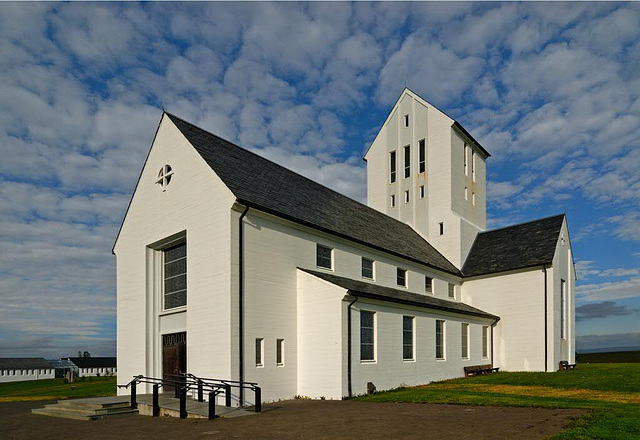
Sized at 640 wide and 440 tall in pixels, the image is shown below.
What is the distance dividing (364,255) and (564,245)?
17023 mm

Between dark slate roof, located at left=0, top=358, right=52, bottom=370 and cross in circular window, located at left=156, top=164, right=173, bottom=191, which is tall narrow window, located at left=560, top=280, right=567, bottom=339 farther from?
dark slate roof, located at left=0, top=358, right=52, bottom=370

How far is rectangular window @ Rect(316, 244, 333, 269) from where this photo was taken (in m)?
23.6

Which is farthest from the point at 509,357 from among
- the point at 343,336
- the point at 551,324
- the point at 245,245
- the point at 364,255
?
the point at 245,245

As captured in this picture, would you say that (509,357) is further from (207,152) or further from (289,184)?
(207,152)

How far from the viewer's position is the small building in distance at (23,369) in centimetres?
10800

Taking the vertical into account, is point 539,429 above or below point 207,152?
below

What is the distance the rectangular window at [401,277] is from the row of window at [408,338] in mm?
3027

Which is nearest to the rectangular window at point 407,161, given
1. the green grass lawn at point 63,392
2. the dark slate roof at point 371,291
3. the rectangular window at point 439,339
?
the dark slate roof at point 371,291

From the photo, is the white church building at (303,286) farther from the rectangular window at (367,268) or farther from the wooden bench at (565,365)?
the wooden bench at (565,365)

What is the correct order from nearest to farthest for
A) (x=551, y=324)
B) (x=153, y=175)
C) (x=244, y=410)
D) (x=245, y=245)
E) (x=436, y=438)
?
(x=436, y=438) < (x=244, y=410) < (x=245, y=245) < (x=153, y=175) < (x=551, y=324)

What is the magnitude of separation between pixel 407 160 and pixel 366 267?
1588cm

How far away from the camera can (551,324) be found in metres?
31.2

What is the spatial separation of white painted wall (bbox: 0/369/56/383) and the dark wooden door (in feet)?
345

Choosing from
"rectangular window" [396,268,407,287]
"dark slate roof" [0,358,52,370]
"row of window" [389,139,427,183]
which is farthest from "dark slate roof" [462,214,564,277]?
"dark slate roof" [0,358,52,370]
